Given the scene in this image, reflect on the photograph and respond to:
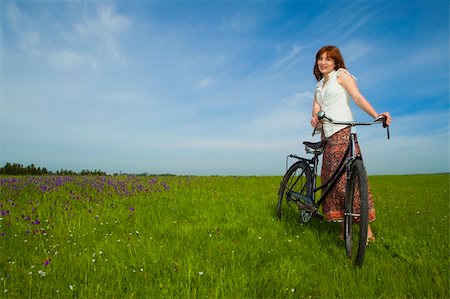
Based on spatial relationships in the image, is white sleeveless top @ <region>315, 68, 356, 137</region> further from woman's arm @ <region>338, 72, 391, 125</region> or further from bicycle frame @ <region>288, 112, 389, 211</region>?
bicycle frame @ <region>288, 112, 389, 211</region>

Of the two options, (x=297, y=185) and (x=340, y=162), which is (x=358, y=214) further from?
(x=297, y=185)

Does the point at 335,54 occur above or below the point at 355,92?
above

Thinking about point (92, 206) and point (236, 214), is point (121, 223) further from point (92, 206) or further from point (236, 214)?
point (236, 214)

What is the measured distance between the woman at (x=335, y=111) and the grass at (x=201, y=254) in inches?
23.2

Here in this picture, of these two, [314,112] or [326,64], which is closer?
[326,64]

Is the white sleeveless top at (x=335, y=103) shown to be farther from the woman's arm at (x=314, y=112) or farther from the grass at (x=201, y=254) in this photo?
the grass at (x=201, y=254)

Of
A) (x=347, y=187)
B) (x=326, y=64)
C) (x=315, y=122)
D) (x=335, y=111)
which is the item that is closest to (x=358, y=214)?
(x=347, y=187)

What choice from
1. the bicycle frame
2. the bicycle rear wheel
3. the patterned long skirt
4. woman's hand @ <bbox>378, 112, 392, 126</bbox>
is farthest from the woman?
woman's hand @ <bbox>378, 112, 392, 126</bbox>

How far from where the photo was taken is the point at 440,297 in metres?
3.76

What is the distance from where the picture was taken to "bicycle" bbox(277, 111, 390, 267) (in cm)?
452

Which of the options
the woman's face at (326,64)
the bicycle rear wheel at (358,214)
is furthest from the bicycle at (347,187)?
the woman's face at (326,64)

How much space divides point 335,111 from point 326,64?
869 mm

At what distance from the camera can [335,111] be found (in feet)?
19.1

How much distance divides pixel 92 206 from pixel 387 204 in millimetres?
8524
